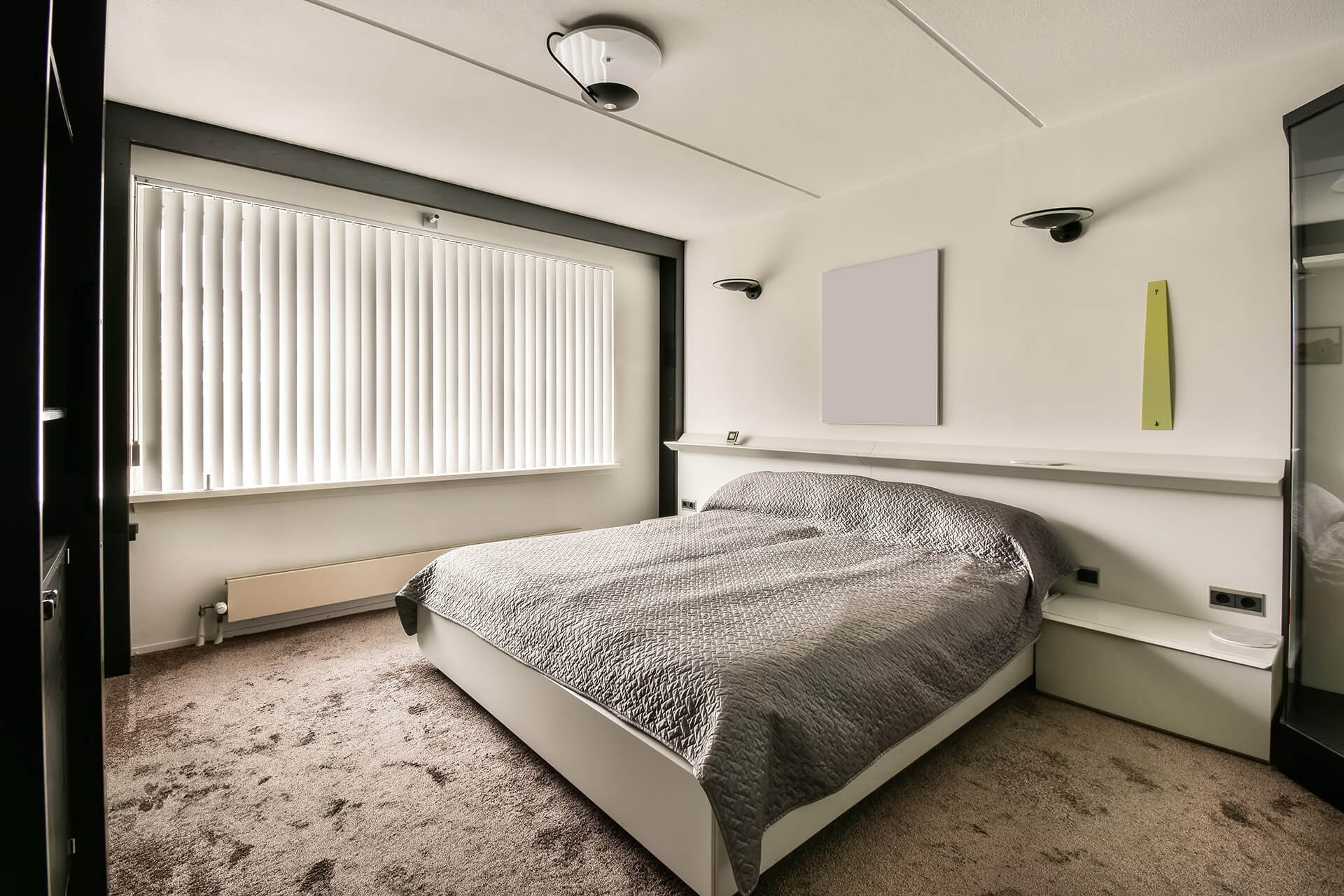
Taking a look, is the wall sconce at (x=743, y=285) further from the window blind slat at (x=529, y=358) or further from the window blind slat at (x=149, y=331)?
the window blind slat at (x=149, y=331)

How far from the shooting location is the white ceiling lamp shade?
2186mm

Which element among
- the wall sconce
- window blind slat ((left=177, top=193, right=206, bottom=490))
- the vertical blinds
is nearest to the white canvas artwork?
the wall sconce

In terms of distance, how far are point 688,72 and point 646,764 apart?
2.38m

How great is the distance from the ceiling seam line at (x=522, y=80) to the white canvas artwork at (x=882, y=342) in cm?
72

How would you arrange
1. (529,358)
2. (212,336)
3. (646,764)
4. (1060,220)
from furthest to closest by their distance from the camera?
(529,358) → (212,336) → (1060,220) → (646,764)

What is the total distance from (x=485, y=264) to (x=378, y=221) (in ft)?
2.18

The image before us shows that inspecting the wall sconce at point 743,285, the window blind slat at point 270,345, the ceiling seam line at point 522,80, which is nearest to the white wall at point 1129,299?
the wall sconce at point 743,285

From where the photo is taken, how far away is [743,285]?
415 cm

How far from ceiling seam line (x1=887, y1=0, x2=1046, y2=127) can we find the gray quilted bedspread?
1.69 meters

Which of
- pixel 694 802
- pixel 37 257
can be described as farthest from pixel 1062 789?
pixel 37 257

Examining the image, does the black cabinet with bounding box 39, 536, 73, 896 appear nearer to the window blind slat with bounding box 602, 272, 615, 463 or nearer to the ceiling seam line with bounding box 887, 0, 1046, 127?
the ceiling seam line with bounding box 887, 0, 1046, 127

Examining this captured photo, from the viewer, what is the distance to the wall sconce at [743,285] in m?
4.11

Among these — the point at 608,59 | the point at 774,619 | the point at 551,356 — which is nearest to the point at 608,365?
the point at 551,356

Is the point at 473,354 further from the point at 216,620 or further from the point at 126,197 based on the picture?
the point at 216,620
